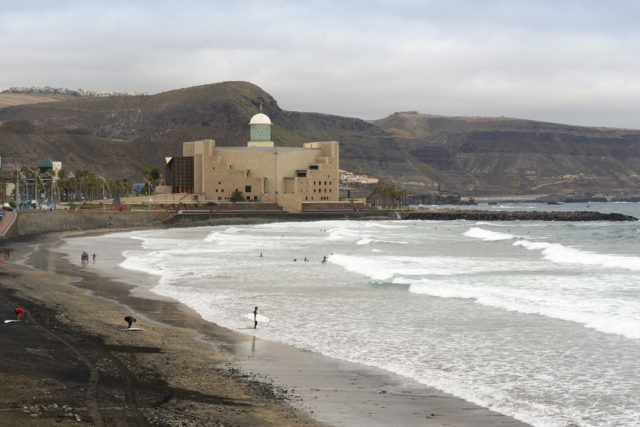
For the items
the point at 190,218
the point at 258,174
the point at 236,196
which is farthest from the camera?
the point at 258,174

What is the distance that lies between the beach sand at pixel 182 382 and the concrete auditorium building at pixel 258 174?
113 meters

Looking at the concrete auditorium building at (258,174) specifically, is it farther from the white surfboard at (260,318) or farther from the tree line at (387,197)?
the white surfboard at (260,318)

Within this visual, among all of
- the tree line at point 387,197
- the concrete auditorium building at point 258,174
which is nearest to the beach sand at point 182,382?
the concrete auditorium building at point 258,174

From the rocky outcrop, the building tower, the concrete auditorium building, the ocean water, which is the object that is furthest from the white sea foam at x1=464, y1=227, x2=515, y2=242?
the building tower

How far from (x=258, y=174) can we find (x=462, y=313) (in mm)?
118450

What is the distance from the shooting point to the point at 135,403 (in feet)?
49.8

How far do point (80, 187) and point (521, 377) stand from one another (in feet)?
459

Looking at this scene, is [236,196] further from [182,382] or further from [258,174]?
[182,382]

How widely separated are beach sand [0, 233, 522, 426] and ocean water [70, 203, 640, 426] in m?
1.34

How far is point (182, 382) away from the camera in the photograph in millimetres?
17500

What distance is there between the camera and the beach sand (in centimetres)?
1469

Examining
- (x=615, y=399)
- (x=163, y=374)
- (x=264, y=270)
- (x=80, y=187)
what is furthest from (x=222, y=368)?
(x=80, y=187)

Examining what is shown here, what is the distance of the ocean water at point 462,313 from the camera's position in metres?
18.4

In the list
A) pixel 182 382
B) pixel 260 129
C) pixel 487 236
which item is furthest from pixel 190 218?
pixel 182 382
